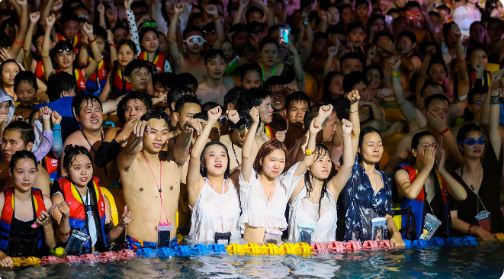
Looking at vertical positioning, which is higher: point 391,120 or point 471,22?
point 471,22

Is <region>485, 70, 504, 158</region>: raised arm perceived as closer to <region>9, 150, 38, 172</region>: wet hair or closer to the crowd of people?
the crowd of people

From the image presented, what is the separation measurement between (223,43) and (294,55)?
98 centimetres

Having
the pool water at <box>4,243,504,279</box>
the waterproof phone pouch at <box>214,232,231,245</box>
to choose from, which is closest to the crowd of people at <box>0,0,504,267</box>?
the waterproof phone pouch at <box>214,232,231,245</box>

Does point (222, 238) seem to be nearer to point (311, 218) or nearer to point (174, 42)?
point (311, 218)

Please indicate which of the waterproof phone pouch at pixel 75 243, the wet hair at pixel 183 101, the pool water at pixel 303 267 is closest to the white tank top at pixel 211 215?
the pool water at pixel 303 267

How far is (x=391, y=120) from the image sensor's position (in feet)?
40.4

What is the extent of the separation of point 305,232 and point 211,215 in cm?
93

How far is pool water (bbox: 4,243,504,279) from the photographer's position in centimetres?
845

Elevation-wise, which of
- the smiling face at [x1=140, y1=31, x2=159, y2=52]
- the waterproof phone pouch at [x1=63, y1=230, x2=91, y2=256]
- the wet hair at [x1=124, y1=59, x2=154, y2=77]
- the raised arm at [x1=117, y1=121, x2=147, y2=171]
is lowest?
the waterproof phone pouch at [x1=63, y1=230, x2=91, y2=256]

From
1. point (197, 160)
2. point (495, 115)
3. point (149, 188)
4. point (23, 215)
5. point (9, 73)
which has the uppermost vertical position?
point (9, 73)

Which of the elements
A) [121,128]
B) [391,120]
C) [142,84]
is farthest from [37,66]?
[391,120]

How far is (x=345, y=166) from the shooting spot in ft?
31.6

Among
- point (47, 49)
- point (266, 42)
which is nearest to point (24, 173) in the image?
point (47, 49)

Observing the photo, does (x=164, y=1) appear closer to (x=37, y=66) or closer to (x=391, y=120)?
(x=37, y=66)
